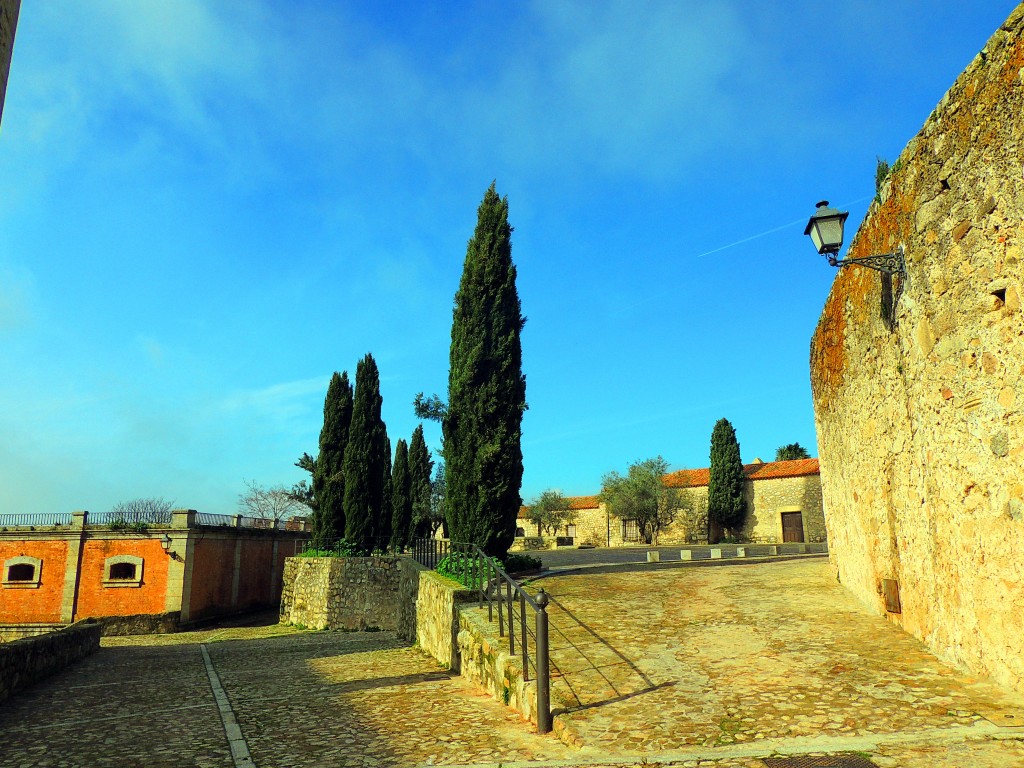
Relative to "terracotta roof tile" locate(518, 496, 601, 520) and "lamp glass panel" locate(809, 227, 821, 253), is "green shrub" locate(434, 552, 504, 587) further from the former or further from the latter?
"terracotta roof tile" locate(518, 496, 601, 520)

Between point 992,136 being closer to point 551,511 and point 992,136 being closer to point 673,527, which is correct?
point 673,527

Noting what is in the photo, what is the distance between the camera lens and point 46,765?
5.30 metres

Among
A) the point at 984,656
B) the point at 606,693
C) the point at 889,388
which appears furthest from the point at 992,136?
the point at 606,693

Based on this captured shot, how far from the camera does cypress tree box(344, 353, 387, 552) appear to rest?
2427cm

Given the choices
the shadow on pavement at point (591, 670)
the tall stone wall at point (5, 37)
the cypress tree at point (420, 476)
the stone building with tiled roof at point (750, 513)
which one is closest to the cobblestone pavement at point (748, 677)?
the shadow on pavement at point (591, 670)

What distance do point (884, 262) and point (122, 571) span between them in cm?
2787

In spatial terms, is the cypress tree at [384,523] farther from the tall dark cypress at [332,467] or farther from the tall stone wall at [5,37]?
the tall stone wall at [5,37]

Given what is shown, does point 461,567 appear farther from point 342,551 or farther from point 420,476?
point 420,476

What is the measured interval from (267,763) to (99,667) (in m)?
10.0

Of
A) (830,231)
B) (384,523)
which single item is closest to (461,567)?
(830,231)

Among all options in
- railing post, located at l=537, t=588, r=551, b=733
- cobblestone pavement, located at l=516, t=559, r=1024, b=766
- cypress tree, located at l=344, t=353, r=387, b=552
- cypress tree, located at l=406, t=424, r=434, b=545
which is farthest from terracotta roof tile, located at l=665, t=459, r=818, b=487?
railing post, located at l=537, t=588, r=551, b=733

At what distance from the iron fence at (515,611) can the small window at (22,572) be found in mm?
18888

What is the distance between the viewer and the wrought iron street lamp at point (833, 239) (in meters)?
6.34

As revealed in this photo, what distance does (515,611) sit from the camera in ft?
28.3
